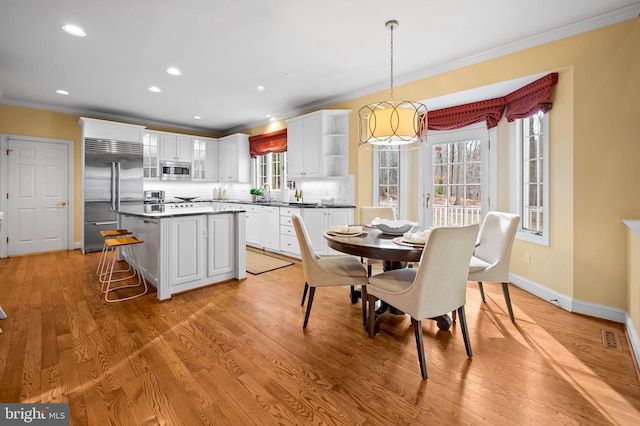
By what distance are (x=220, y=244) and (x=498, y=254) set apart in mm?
2909

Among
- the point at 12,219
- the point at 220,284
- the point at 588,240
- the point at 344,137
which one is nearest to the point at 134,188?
the point at 12,219

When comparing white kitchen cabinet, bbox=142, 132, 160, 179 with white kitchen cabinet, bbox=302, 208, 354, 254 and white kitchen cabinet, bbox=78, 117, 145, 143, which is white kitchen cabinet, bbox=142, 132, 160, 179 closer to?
white kitchen cabinet, bbox=78, 117, 145, 143

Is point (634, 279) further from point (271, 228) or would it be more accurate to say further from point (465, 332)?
point (271, 228)

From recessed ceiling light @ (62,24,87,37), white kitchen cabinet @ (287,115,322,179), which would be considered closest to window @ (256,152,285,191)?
white kitchen cabinet @ (287,115,322,179)

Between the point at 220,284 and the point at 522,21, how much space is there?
13.4 ft

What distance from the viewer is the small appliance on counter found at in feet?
20.8

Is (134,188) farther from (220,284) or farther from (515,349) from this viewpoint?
(515,349)

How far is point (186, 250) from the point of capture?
10.9 ft

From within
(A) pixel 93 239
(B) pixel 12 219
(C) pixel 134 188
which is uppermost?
(C) pixel 134 188

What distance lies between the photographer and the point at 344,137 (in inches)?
194

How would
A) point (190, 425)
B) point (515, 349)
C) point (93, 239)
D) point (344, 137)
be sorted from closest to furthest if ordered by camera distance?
point (190, 425) → point (515, 349) → point (344, 137) → point (93, 239)

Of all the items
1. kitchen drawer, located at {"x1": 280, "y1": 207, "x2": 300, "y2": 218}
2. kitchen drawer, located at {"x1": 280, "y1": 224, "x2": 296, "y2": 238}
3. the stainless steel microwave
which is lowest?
kitchen drawer, located at {"x1": 280, "y1": 224, "x2": 296, "y2": 238}

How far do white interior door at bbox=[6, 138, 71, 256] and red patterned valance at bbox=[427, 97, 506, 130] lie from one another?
251 inches

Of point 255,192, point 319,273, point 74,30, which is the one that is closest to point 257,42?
point 74,30
